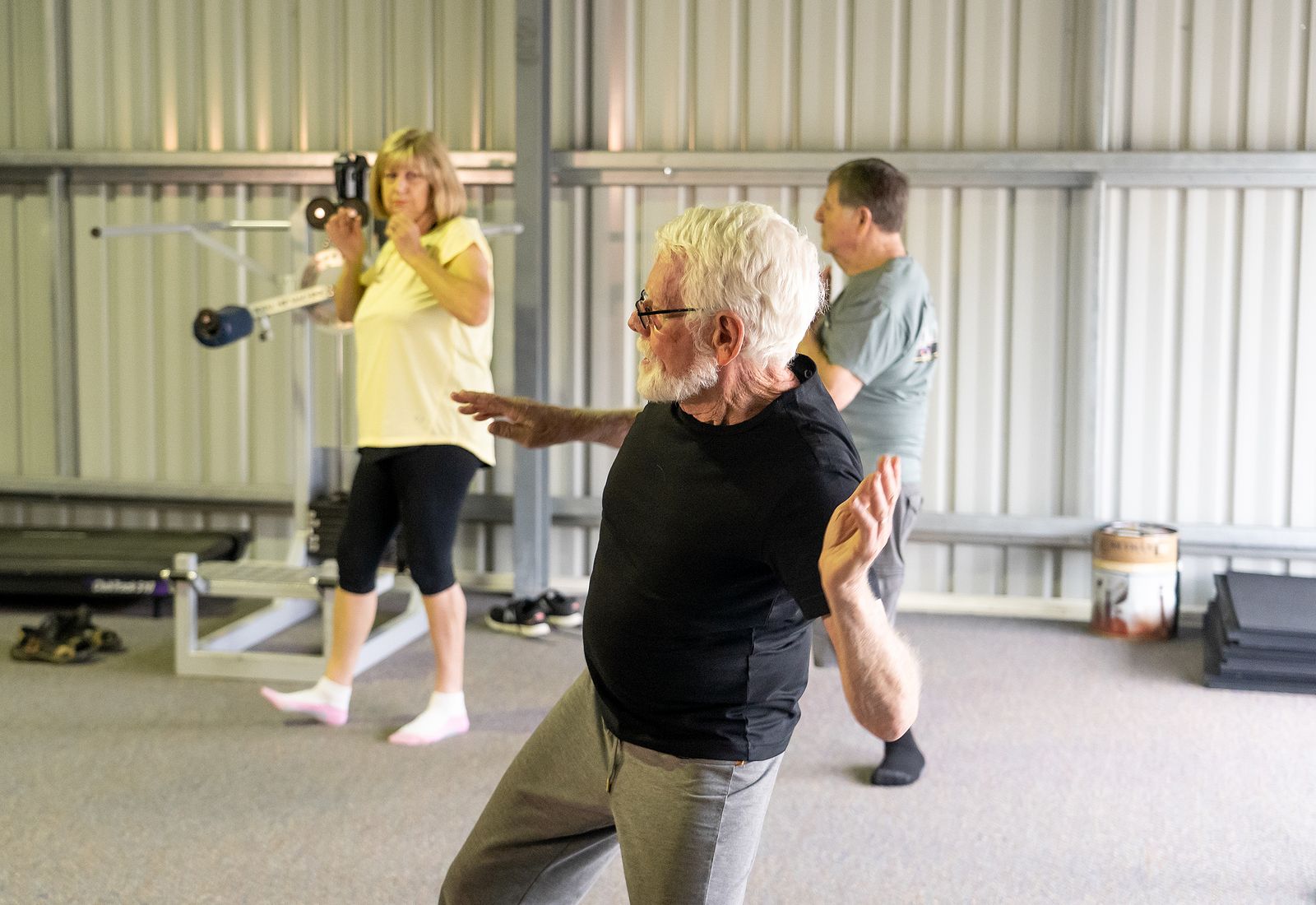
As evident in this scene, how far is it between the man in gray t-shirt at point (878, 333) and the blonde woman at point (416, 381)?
0.94 metres

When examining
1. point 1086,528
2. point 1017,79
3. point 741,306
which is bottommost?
point 1086,528

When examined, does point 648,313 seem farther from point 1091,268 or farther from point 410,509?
point 1091,268

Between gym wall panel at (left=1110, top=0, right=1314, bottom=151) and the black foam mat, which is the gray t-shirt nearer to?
the black foam mat

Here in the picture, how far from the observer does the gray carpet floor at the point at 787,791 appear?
2789 millimetres

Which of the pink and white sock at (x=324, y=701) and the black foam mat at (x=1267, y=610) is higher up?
the black foam mat at (x=1267, y=610)

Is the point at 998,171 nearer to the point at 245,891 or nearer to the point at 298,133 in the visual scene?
the point at 298,133

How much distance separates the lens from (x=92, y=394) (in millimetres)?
6168

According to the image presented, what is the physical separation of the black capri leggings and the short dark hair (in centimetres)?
123

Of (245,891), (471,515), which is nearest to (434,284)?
(245,891)

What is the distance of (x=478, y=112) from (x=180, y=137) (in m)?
1.48

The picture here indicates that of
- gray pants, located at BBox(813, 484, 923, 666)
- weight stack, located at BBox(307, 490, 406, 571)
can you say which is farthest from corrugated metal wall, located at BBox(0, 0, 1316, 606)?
gray pants, located at BBox(813, 484, 923, 666)

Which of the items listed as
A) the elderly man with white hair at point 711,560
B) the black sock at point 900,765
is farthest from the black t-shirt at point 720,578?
the black sock at point 900,765

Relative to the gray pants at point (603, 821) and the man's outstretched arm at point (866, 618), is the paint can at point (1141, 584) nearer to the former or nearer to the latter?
the gray pants at point (603, 821)

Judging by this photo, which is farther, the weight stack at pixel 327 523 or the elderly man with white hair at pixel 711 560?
the weight stack at pixel 327 523
